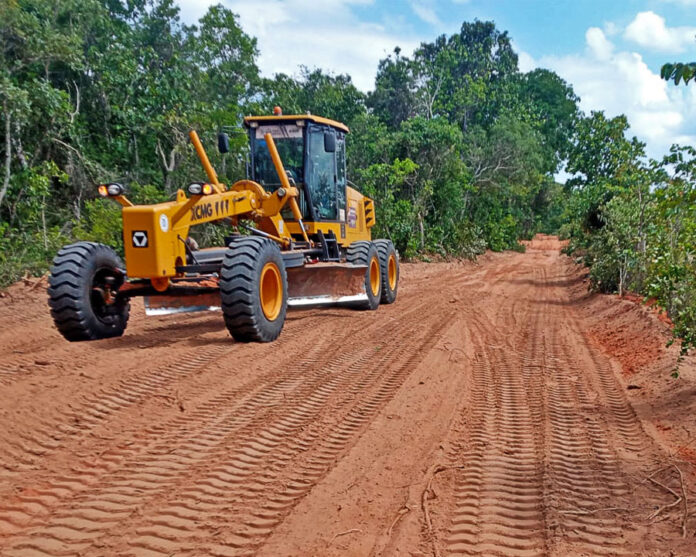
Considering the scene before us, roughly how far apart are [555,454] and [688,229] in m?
4.52

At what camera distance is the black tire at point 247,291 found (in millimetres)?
6555

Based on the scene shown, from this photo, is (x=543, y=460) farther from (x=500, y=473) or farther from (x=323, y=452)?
(x=323, y=452)

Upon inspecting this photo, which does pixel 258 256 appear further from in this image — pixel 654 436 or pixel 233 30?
pixel 233 30

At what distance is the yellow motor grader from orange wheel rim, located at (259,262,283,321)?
0.5 inches

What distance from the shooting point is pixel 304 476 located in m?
3.60

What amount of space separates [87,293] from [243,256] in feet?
6.05

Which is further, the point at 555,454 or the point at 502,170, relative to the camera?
the point at 502,170

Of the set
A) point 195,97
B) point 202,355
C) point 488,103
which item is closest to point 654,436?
point 202,355

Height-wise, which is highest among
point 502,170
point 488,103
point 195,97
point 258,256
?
point 488,103

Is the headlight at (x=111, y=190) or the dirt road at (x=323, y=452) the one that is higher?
the headlight at (x=111, y=190)

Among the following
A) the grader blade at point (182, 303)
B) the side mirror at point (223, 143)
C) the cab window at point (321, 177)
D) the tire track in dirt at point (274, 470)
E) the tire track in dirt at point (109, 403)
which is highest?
the side mirror at point (223, 143)

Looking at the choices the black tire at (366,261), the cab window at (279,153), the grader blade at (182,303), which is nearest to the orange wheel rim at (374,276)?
the black tire at (366,261)

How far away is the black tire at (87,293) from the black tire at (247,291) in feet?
5.05

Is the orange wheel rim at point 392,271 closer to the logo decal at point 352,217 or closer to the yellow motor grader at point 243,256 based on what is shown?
the logo decal at point 352,217
